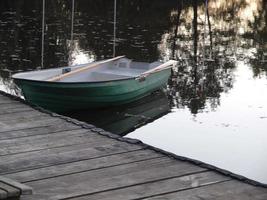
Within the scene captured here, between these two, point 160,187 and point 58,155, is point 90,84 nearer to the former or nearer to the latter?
point 58,155

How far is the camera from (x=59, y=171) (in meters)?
4.82

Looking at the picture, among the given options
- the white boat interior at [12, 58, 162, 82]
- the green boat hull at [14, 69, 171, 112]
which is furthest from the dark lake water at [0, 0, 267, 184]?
the white boat interior at [12, 58, 162, 82]

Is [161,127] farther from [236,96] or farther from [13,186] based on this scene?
[13,186]

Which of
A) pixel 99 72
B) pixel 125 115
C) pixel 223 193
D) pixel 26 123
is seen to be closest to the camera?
pixel 223 193

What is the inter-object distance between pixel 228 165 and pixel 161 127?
2138 mm

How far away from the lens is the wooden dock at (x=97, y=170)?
435 centimetres

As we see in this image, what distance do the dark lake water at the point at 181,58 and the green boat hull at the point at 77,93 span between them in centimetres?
30

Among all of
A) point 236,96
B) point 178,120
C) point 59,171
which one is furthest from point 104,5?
point 59,171

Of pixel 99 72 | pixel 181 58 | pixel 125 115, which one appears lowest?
pixel 125 115

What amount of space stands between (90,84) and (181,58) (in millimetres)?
7323

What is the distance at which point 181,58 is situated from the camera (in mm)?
16688

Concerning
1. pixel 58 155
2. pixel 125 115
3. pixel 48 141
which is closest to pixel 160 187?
pixel 58 155

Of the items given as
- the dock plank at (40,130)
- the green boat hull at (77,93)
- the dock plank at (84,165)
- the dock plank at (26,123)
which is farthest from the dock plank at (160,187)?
the green boat hull at (77,93)

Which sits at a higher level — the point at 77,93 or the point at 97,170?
the point at 97,170
